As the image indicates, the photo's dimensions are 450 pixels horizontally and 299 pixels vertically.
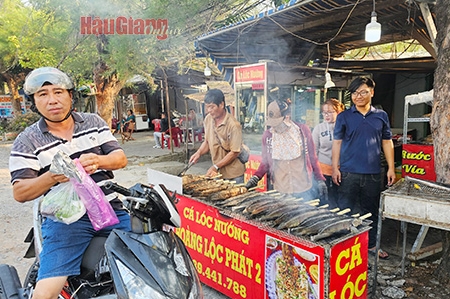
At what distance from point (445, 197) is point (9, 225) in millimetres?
5922

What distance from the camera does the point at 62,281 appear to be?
1.85m

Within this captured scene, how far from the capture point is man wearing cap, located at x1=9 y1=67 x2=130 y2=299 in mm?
1842

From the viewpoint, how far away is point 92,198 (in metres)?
1.81

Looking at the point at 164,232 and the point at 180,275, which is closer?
the point at 180,275

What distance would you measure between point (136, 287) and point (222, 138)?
2.53 metres

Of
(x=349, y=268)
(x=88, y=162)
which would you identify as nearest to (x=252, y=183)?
(x=349, y=268)

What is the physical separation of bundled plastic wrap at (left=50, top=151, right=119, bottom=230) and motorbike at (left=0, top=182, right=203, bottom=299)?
0.37 feet

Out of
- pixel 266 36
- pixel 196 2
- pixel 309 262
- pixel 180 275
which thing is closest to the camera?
pixel 180 275

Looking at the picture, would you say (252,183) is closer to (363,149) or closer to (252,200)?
(252,200)

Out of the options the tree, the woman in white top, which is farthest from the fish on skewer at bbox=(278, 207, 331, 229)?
the tree

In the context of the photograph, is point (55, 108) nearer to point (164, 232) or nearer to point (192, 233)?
point (164, 232)

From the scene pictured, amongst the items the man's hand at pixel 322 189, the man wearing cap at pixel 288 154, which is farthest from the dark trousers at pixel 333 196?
the man wearing cap at pixel 288 154

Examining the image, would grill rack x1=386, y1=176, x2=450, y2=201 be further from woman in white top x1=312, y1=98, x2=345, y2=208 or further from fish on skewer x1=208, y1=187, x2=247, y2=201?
woman in white top x1=312, y1=98, x2=345, y2=208

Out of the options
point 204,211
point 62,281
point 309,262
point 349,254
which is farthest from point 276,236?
point 62,281
